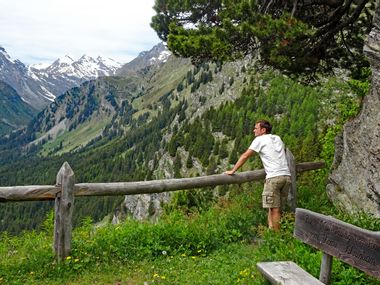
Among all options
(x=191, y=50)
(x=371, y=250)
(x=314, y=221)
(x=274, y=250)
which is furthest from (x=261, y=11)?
(x=371, y=250)

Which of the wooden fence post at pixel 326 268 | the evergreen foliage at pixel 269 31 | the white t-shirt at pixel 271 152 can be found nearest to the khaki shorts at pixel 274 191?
the white t-shirt at pixel 271 152

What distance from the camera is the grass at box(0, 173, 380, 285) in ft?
23.5

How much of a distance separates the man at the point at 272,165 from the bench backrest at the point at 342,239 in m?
3.37

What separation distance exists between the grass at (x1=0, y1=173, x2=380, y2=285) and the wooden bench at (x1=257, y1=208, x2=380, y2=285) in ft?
1.50

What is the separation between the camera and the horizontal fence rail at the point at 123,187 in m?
7.83

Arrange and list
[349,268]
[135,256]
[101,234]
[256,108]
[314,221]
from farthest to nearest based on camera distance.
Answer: [256,108]
[101,234]
[135,256]
[349,268]
[314,221]

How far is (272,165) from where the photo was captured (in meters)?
9.39

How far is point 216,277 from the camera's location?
7.14 m

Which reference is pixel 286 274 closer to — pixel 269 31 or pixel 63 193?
pixel 63 193

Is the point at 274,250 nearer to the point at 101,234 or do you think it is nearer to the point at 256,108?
the point at 101,234

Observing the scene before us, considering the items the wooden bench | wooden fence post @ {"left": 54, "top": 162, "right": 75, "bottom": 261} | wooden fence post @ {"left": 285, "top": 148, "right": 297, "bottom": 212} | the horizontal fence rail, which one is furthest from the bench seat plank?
wooden fence post @ {"left": 285, "top": 148, "right": 297, "bottom": 212}

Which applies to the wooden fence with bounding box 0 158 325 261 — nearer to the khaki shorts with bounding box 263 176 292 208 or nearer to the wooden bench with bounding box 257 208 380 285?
the khaki shorts with bounding box 263 176 292 208

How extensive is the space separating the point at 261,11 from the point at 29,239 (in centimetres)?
688

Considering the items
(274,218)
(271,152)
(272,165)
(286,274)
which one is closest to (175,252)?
(274,218)
